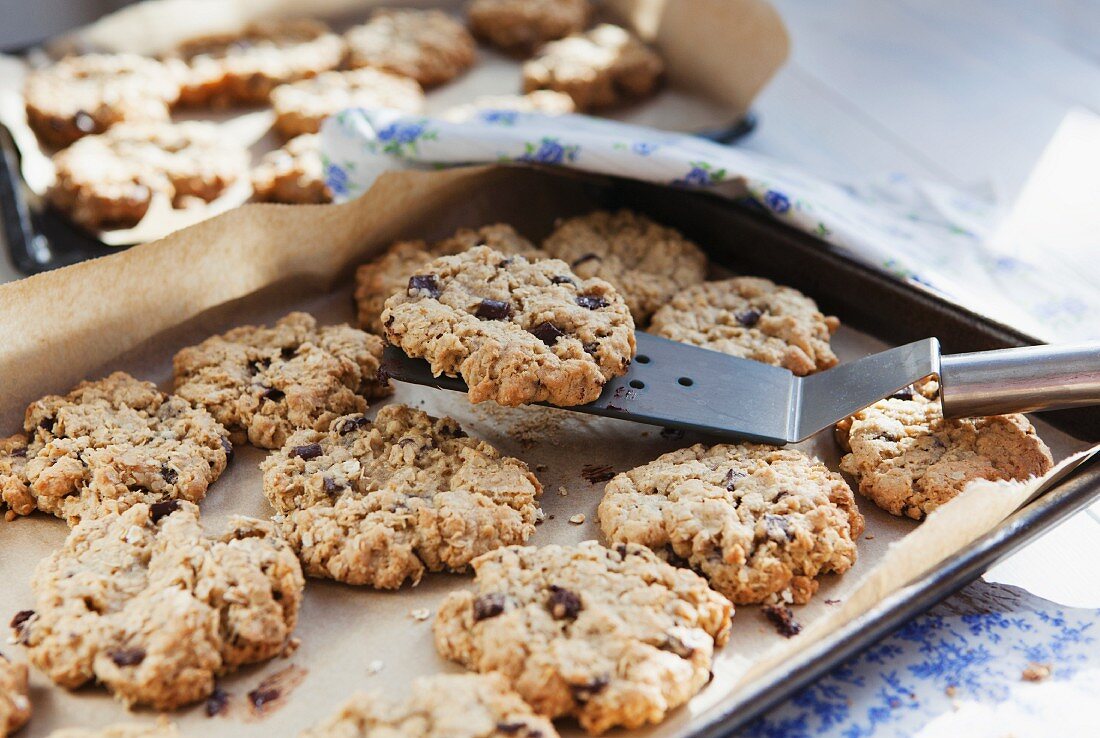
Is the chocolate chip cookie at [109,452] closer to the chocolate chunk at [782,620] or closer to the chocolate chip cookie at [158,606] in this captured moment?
the chocolate chip cookie at [158,606]

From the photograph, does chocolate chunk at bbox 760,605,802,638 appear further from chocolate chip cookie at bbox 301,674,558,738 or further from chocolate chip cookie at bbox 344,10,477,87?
chocolate chip cookie at bbox 344,10,477,87

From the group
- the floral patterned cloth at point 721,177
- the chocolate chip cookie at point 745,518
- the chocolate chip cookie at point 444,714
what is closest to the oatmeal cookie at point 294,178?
the floral patterned cloth at point 721,177

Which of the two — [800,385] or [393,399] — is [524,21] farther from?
[800,385]

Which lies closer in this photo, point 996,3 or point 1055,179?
point 1055,179

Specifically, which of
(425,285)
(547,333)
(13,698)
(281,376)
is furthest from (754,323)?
(13,698)

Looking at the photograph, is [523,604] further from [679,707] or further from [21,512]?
[21,512]

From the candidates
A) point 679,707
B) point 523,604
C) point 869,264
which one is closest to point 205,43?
point 869,264

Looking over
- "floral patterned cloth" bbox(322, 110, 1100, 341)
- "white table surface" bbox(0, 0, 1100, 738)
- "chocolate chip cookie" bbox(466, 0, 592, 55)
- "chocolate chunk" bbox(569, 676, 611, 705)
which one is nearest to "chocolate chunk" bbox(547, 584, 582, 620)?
"chocolate chunk" bbox(569, 676, 611, 705)
